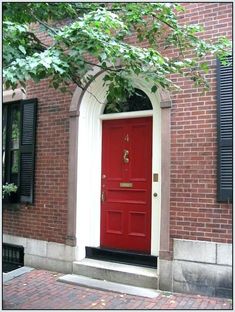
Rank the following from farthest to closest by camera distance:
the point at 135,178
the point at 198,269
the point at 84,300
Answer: the point at 135,178
the point at 198,269
the point at 84,300

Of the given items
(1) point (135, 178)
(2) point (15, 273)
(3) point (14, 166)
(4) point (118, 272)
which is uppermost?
(3) point (14, 166)

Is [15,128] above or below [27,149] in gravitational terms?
above

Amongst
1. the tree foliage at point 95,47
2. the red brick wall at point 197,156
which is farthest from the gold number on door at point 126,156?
the tree foliage at point 95,47

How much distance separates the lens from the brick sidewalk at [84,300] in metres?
4.74

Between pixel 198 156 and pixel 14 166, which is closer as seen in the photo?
pixel 198 156

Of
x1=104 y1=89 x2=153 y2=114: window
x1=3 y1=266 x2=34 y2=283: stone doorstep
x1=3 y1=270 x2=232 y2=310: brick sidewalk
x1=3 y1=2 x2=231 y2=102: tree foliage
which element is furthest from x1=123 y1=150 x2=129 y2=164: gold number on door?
x1=3 y1=266 x2=34 y2=283: stone doorstep

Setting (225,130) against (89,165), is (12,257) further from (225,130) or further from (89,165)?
(225,130)

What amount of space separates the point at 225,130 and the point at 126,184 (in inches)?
75.6

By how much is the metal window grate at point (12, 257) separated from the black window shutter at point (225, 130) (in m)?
3.92

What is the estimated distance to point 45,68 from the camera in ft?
12.3

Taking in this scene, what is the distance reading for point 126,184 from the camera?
20.3 feet

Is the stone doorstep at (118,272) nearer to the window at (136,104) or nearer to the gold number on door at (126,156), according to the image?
the gold number on door at (126,156)

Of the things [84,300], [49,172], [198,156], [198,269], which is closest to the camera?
[84,300]

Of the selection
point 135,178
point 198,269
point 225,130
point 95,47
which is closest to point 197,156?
point 225,130
